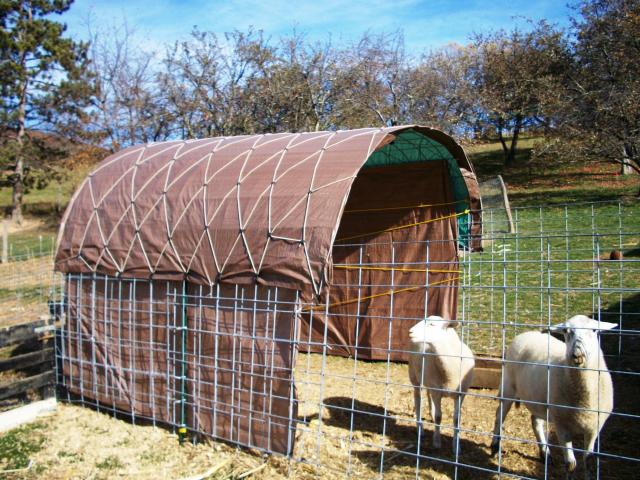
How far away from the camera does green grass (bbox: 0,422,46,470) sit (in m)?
6.60

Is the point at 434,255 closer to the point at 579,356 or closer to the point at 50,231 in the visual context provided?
the point at 579,356

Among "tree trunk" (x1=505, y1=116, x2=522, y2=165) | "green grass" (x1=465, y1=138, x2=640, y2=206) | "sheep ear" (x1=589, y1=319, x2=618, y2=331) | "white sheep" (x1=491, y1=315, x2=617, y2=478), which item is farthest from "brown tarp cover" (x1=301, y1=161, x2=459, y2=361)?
"tree trunk" (x1=505, y1=116, x2=522, y2=165)

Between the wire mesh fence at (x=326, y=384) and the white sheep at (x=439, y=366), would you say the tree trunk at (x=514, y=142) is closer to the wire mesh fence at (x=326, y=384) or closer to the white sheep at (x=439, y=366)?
the wire mesh fence at (x=326, y=384)

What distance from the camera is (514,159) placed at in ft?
128

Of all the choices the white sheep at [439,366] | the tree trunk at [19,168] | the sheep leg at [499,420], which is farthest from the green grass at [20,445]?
the tree trunk at [19,168]

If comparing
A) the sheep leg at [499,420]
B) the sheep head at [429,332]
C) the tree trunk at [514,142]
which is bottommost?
the sheep leg at [499,420]

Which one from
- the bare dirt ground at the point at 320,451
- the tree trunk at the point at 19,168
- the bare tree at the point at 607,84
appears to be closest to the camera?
the bare dirt ground at the point at 320,451

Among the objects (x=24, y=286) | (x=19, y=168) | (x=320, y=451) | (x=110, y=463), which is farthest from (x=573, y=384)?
(x=19, y=168)

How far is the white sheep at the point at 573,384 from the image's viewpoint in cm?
496

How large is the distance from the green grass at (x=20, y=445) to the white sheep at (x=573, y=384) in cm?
539

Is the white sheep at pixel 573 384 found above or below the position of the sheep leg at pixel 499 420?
above

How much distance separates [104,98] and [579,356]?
25586 mm

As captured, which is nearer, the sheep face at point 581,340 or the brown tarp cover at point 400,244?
the sheep face at point 581,340

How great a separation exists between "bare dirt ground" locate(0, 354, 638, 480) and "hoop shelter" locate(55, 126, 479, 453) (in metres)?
0.27
